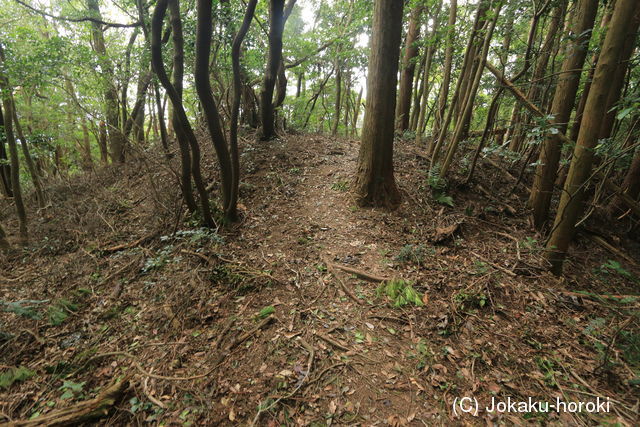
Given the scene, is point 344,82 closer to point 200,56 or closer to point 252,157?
point 252,157

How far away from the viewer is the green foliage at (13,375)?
10.6 feet

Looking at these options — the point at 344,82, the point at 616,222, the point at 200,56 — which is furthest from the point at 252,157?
the point at 344,82

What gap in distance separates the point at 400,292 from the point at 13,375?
511cm

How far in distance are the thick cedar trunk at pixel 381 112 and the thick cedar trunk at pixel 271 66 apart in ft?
8.21

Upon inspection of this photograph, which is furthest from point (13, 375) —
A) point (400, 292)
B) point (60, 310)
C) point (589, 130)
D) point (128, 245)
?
point (589, 130)

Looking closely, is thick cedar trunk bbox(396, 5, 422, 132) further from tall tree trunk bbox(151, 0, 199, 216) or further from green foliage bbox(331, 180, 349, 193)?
tall tree trunk bbox(151, 0, 199, 216)

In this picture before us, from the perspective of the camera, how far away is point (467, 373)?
288 cm

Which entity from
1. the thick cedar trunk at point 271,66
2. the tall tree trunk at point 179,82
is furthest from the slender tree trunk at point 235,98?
the thick cedar trunk at point 271,66

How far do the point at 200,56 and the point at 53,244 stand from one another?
605 centimetres

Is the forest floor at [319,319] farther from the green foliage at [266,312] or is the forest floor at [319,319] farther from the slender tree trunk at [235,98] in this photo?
the slender tree trunk at [235,98]

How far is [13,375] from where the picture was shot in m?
3.30

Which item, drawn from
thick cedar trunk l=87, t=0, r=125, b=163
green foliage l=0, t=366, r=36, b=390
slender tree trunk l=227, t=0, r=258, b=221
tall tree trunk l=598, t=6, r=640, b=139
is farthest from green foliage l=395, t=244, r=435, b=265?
thick cedar trunk l=87, t=0, r=125, b=163

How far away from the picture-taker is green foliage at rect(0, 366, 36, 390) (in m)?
3.22

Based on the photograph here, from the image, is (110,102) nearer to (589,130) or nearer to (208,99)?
(208,99)
